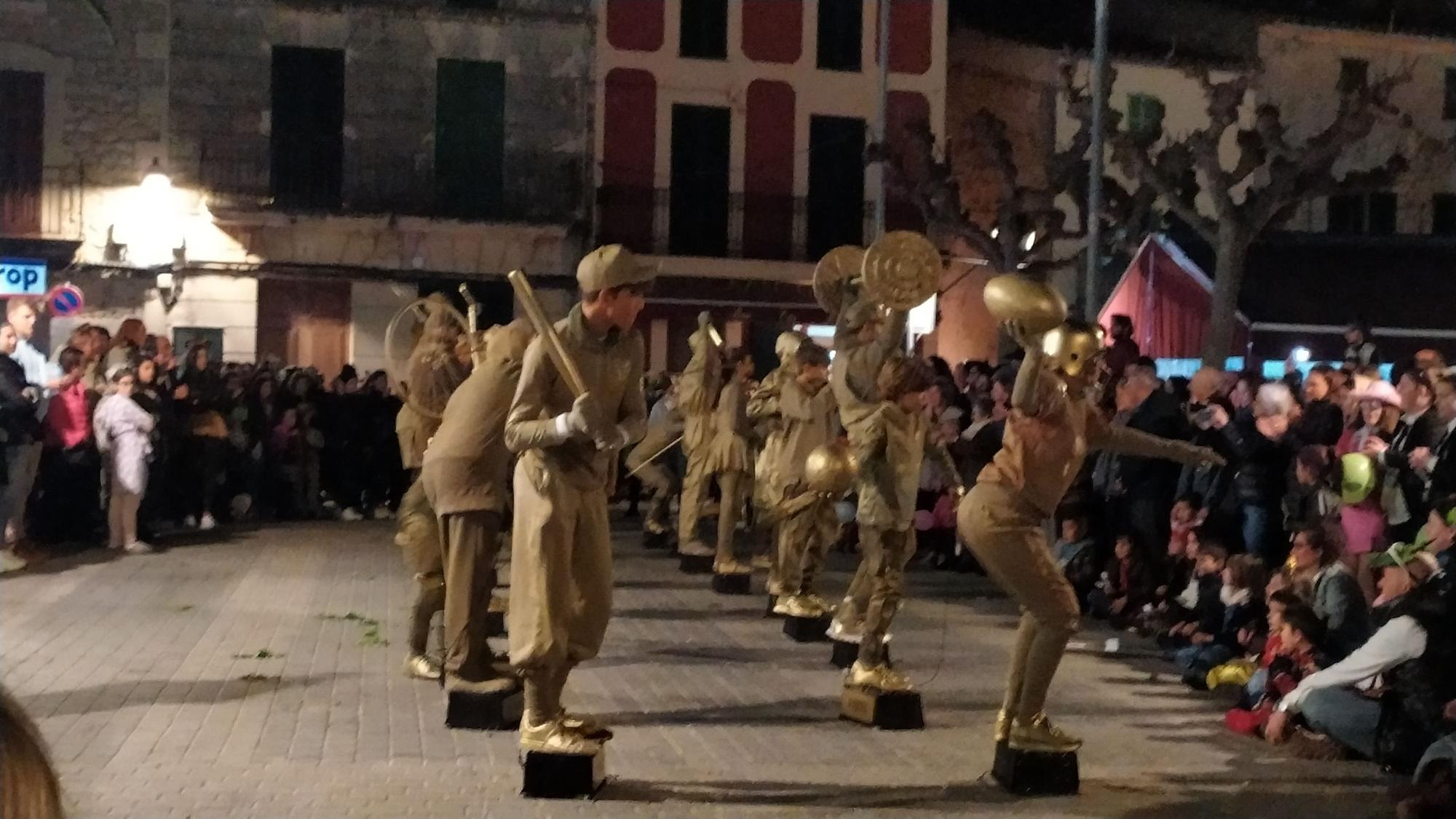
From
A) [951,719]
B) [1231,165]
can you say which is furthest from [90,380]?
[1231,165]

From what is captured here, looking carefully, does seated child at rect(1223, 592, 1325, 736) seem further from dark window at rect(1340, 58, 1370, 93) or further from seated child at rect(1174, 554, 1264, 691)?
dark window at rect(1340, 58, 1370, 93)

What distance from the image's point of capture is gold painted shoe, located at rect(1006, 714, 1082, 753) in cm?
752

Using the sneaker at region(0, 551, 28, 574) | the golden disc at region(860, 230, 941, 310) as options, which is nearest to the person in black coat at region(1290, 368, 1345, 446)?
the golden disc at region(860, 230, 941, 310)

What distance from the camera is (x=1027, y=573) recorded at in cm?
734

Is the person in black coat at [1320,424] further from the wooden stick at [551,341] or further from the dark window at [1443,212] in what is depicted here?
the dark window at [1443,212]

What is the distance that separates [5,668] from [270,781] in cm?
340

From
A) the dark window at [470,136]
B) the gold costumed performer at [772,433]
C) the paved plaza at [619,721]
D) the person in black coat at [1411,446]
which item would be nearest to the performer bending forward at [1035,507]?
the paved plaza at [619,721]

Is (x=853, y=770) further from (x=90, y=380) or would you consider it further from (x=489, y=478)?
(x=90, y=380)

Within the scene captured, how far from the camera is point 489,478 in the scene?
8.53 metres

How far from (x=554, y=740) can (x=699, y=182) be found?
1039 inches

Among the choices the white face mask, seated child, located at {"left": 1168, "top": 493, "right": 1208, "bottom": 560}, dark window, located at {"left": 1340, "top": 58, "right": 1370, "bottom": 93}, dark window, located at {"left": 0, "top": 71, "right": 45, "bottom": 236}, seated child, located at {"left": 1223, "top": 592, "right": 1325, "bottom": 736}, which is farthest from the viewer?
dark window, located at {"left": 1340, "top": 58, "right": 1370, "bottom": 93}

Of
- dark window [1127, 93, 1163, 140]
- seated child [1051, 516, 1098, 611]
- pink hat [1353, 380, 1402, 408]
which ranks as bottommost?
seated child [1051, 516, 1098, 611]

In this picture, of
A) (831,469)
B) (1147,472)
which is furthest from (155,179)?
(831,469)

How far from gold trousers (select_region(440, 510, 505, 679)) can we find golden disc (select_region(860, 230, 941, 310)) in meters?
2.25
